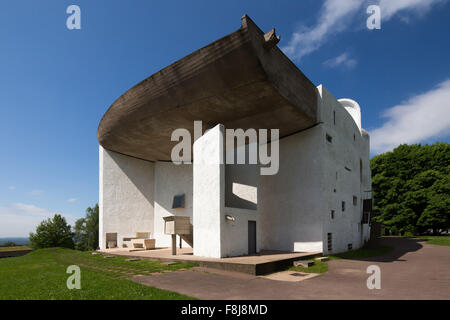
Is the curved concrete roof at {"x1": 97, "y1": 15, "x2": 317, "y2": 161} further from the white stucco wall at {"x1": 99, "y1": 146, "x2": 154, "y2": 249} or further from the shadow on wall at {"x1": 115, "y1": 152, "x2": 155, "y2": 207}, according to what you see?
the white stucco wall at {"x1": 99, "y1": 146, "x2": 154, "y2": 249}

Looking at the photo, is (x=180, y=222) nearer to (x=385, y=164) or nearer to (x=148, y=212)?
(x=148, y=212)

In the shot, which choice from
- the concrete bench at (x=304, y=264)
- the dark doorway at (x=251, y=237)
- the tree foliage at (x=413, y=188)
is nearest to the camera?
the concrete bench at (x=304, y=264)

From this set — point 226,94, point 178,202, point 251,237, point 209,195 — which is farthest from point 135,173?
point 226,94

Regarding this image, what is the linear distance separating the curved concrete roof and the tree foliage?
2268 cm

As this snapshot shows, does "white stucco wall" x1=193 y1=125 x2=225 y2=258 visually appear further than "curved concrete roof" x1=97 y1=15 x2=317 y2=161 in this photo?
Yes

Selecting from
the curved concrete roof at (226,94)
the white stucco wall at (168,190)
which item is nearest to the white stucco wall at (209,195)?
the curved concrete roof at (226,94)

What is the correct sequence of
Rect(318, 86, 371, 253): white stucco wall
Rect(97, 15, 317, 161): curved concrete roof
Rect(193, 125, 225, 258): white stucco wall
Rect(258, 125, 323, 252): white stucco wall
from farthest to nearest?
Rect(318, 86, 371, 253): white stucco wall
Rect(258, 125, 323, 252): white stucco wall
Rect(193, 125, 225, 258): white stucco wall
Rect(97, 15, 317, 161): curved concrete roof

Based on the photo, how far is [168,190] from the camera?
1977 cm

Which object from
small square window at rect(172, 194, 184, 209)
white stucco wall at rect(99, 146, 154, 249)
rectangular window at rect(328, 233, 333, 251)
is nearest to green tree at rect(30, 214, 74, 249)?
white stucco wall at rect(99, 146, 154, 249)

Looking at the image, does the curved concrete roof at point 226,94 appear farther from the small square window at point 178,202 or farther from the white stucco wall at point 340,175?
the small square window at point 178,202

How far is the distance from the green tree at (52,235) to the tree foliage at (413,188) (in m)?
35.1

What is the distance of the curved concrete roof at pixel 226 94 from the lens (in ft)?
30.6

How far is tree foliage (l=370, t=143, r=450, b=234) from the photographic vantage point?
27.7 metres

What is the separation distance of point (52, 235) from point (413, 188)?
40118 millimetres
